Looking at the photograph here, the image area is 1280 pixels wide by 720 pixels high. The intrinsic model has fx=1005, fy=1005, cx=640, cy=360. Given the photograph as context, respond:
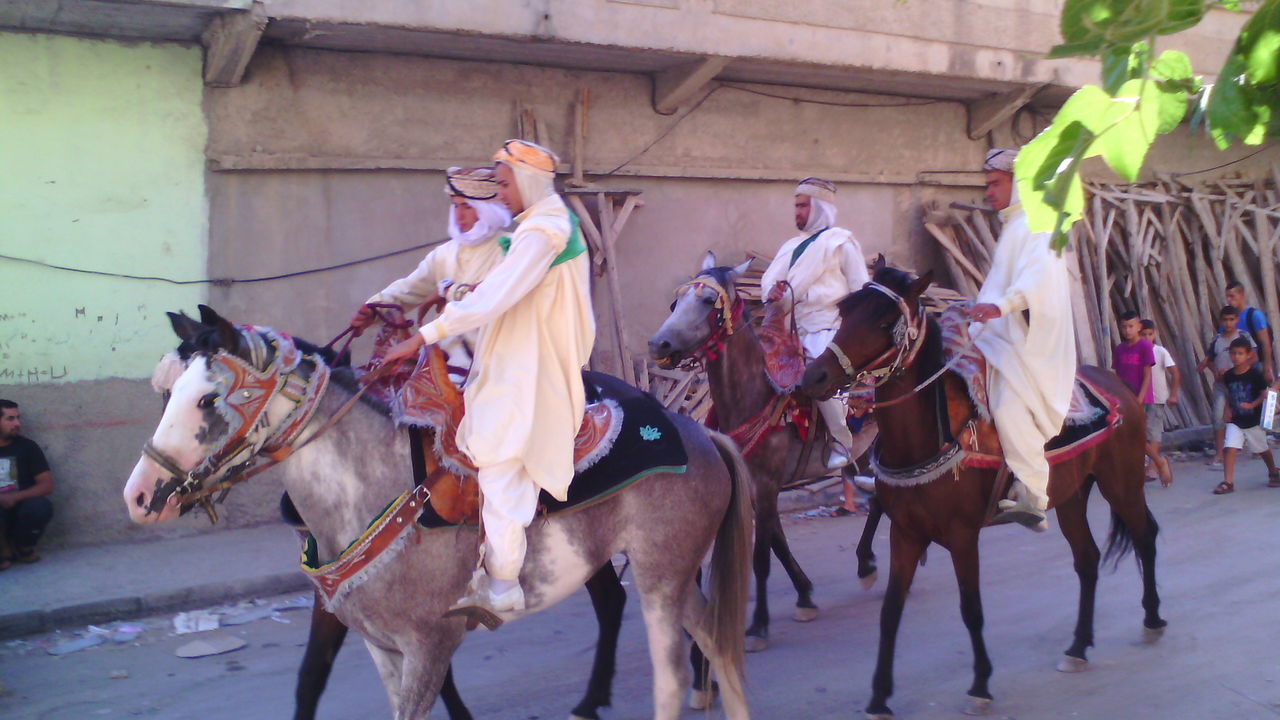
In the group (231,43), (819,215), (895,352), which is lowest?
(895,352)

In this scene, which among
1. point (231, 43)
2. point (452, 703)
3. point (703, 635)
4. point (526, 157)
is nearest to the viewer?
point (526, 157)

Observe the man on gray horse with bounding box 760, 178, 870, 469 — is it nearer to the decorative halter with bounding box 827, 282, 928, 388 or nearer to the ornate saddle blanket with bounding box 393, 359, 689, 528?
the decorative halter with bounding box 827, 282, 928, 388

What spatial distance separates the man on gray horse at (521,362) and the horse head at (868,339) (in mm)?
1361

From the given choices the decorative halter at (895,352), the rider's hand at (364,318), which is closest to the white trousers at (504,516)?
the rider's hand at (364,318)

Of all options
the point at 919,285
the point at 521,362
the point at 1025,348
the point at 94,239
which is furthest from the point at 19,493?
the point at 1025,348

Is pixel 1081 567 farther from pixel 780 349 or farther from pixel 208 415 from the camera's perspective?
pixel 208 415

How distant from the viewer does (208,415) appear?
3377mm

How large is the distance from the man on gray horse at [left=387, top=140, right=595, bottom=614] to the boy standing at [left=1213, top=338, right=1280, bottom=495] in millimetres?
8910

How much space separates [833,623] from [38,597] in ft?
17.1

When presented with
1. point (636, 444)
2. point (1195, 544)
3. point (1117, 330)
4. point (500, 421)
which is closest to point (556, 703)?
point (636, 444)

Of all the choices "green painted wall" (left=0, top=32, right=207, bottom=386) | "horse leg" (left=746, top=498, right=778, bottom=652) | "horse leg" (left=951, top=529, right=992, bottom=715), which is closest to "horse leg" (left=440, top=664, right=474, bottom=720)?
"horse leg" (left=746, top=498, right=778, bottom=652)

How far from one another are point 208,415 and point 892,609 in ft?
10.7

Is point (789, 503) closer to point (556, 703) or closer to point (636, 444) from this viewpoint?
point (556, 703)

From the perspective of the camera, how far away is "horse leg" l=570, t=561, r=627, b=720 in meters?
4.73
